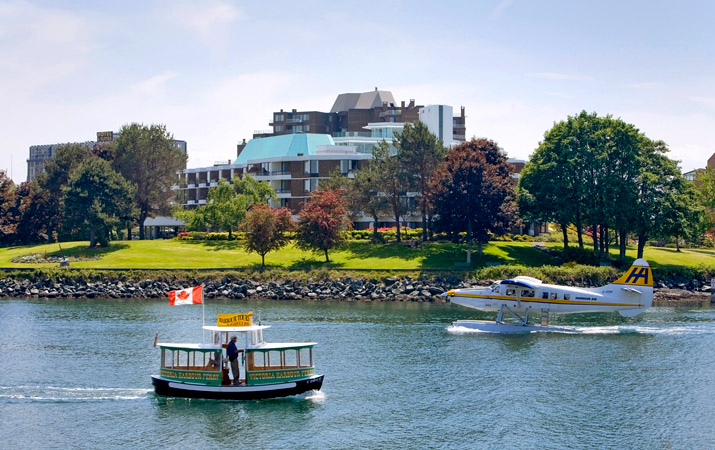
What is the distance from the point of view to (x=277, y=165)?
134m

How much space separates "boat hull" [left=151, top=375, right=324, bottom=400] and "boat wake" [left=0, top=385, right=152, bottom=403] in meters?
1.54

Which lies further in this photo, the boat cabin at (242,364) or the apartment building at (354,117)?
the apartment building at (354,117)

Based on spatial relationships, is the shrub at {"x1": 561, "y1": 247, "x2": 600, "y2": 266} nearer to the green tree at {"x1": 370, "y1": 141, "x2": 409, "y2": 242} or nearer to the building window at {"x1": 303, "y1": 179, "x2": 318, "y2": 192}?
the green tree at {"x1": 370, "y1": 141, "x2": 409, "y2": 242}

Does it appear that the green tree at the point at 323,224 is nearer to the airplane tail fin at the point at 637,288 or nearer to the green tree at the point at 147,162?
the green tree at the point at 147,162

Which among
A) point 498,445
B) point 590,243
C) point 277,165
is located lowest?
point 498,445

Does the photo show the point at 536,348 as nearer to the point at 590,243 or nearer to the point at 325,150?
the point at 590,243

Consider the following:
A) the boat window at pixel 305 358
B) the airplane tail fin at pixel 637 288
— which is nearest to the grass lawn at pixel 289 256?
the airplane tail fin at pixel 637 288

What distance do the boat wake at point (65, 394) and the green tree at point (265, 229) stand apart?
171 ft

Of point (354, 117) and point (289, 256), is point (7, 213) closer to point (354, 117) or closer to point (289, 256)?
point (289, 256)

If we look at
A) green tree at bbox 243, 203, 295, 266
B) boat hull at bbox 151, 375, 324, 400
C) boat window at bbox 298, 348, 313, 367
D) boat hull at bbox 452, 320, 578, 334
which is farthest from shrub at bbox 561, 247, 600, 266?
boat hull at bbox 151, 375, 324, 400

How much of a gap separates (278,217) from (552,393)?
5742 centimetres

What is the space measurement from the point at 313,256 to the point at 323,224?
24.7 ft

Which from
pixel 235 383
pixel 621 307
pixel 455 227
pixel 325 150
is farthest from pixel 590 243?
pixel 235 383

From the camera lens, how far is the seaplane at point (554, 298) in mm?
62688
